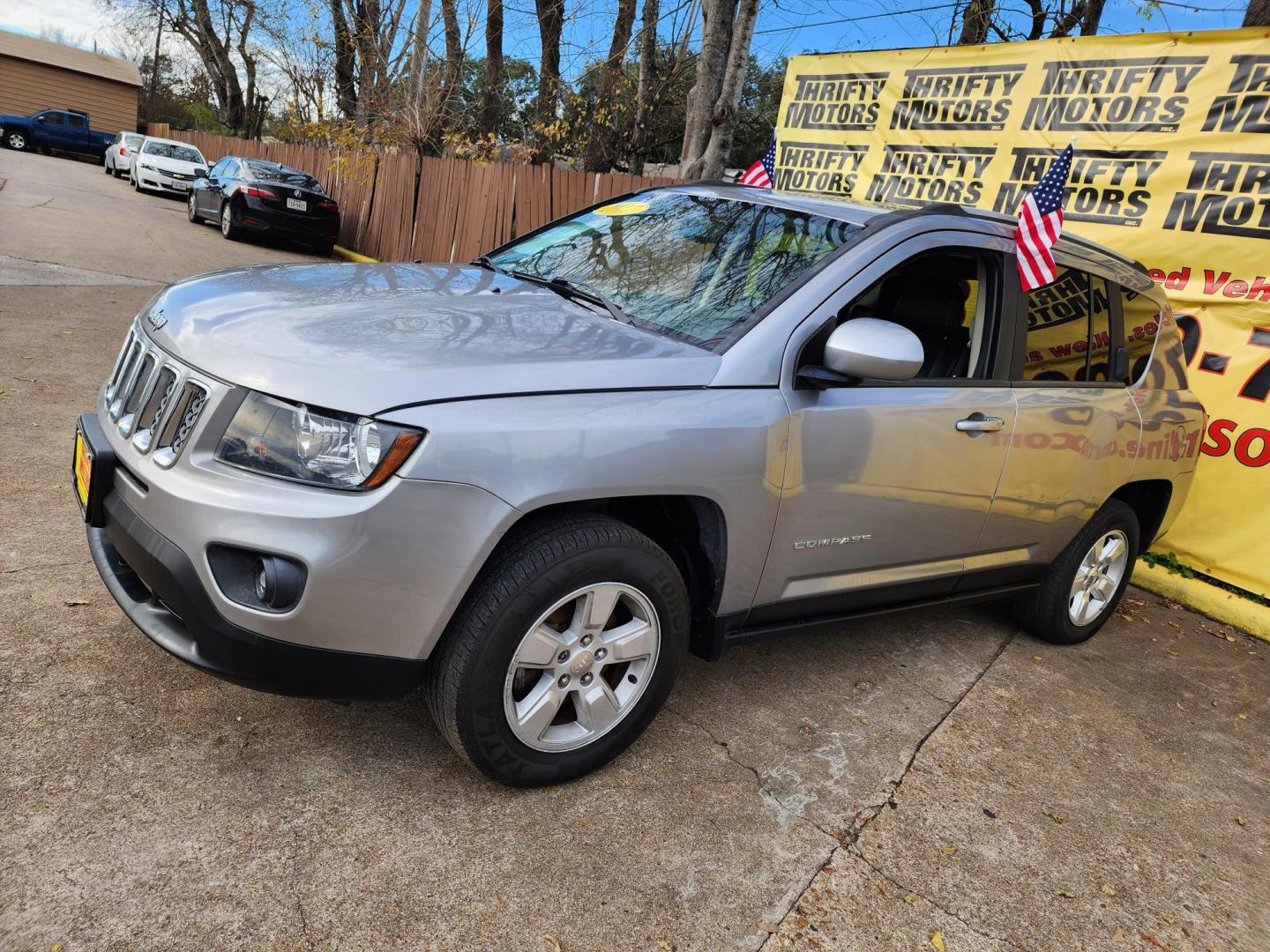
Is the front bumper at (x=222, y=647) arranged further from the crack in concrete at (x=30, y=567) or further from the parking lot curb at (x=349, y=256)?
the parking lot curb at (x=349, y=256)

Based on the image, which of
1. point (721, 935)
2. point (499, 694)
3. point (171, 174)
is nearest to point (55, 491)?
point (499, 694)

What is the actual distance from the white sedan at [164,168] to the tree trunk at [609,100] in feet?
42.3

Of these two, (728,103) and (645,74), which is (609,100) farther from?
(728,103)

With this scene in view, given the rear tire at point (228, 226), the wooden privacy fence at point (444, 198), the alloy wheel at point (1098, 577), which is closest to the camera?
the alloy wheel at point (1098, 577)

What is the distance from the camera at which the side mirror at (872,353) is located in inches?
109

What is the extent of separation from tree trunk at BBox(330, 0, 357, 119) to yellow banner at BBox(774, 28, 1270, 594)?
13405mm

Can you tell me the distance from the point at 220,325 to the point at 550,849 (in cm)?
169

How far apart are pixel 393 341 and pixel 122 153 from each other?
28654 millimetres

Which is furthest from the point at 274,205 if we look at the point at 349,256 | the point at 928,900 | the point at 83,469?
the point at 928,900

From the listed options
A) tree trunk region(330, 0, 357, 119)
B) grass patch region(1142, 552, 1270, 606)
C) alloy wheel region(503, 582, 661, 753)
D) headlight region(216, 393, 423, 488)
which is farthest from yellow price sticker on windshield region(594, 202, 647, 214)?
tree trunk region(330, 0, 357, 119)

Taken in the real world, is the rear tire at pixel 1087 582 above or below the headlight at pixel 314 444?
below

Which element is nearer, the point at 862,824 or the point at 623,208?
the point at 862,824

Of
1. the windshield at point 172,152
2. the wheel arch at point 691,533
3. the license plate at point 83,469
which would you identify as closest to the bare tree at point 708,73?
the wheel arch at point 691,533

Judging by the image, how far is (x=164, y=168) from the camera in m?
22.9
